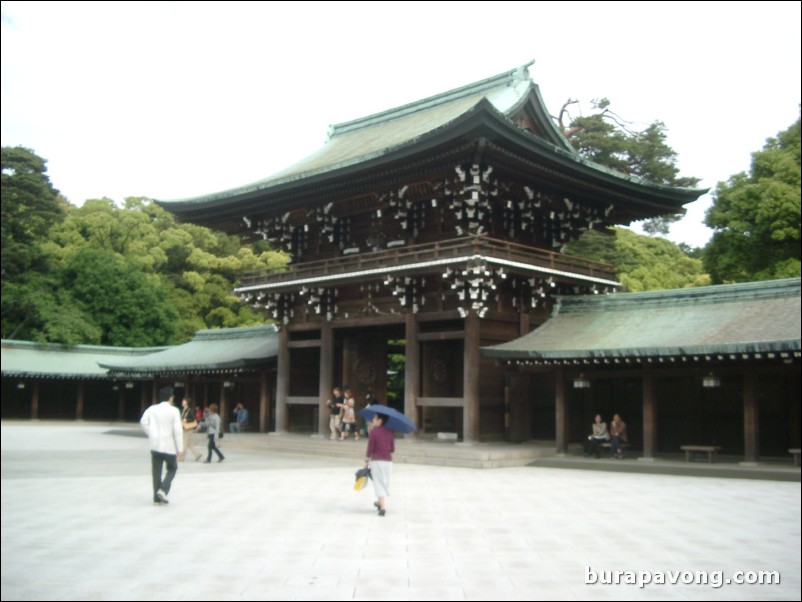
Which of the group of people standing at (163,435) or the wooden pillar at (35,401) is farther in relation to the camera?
the wooden pillar at (35,401)

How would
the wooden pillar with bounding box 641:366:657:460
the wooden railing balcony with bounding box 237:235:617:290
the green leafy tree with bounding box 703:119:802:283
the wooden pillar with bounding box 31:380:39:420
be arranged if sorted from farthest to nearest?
the wooden pillar with bounding box 31:380:39:420 < the green leafy tree with bounding box 703:119:802:283 < the wooden railing balcony with bounding box 237:235:617:290 < the wooden pillar with bounding box 641:366:657:460

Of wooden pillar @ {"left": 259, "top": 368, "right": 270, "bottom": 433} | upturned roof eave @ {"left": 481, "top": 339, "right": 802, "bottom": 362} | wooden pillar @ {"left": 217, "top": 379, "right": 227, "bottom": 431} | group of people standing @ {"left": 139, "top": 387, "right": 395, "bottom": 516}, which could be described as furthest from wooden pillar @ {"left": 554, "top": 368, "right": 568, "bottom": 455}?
wooden pillar @ {"left": 217, "top": 379, "right": 227, "bottom": 431}

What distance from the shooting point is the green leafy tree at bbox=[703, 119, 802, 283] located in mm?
29469

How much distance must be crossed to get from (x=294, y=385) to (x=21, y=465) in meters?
13.8

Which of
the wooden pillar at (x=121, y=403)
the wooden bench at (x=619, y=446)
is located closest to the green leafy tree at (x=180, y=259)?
the wooden pillar at (x=121, y=403)

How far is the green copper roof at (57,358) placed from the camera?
4550 centimetres

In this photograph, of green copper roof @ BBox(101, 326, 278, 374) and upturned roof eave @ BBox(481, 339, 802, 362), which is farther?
green copper roof @ BBox(101, 326, 278, 374)

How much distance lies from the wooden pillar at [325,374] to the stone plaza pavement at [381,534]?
9.47m

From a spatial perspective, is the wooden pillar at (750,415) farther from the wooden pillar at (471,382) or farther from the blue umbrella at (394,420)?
the blue umbrella at (394,420)

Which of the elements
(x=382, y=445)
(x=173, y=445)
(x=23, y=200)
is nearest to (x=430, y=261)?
(x=382, y=445)

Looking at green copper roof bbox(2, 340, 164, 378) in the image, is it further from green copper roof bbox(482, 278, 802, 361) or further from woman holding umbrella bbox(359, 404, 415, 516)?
woman holding umbrella bbox(359, 404, 415, 516)

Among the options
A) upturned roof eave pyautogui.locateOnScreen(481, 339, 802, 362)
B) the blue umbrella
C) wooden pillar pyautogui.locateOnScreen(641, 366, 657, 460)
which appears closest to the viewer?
the blue umbrella

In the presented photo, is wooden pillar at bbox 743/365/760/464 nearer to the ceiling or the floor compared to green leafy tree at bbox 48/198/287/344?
nearer to the floor

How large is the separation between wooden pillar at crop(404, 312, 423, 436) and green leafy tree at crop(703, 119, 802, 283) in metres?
14.7
